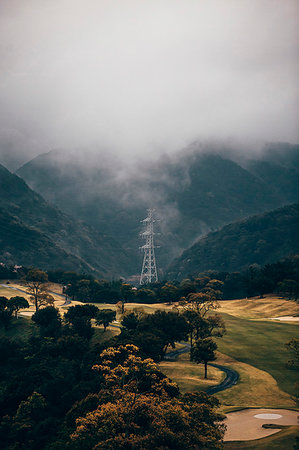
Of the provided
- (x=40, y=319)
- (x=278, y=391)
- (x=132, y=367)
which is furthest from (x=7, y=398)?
(x=278, y=391)

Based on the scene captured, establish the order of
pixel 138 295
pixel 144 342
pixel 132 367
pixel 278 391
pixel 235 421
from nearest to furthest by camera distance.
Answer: pixel 132 367
pixel 235 421
pixel 278 391
pixel 144 342
pixel 138 295

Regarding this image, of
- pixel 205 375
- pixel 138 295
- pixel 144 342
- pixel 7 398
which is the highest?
pixel 138 295

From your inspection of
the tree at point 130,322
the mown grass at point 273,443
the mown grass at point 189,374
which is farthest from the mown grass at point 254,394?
the tree at point 130,322

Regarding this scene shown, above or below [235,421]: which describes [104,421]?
above

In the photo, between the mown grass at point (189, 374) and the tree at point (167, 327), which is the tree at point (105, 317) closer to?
→ the tree at point (167, 327)

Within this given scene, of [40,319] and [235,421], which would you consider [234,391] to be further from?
[40,319]

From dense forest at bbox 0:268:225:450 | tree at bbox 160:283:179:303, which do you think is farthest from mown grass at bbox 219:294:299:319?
dense forest at bbox 0:268:225:450

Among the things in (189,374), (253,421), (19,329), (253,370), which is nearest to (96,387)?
(189,374)

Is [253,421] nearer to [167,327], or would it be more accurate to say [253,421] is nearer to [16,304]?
[167,327]
